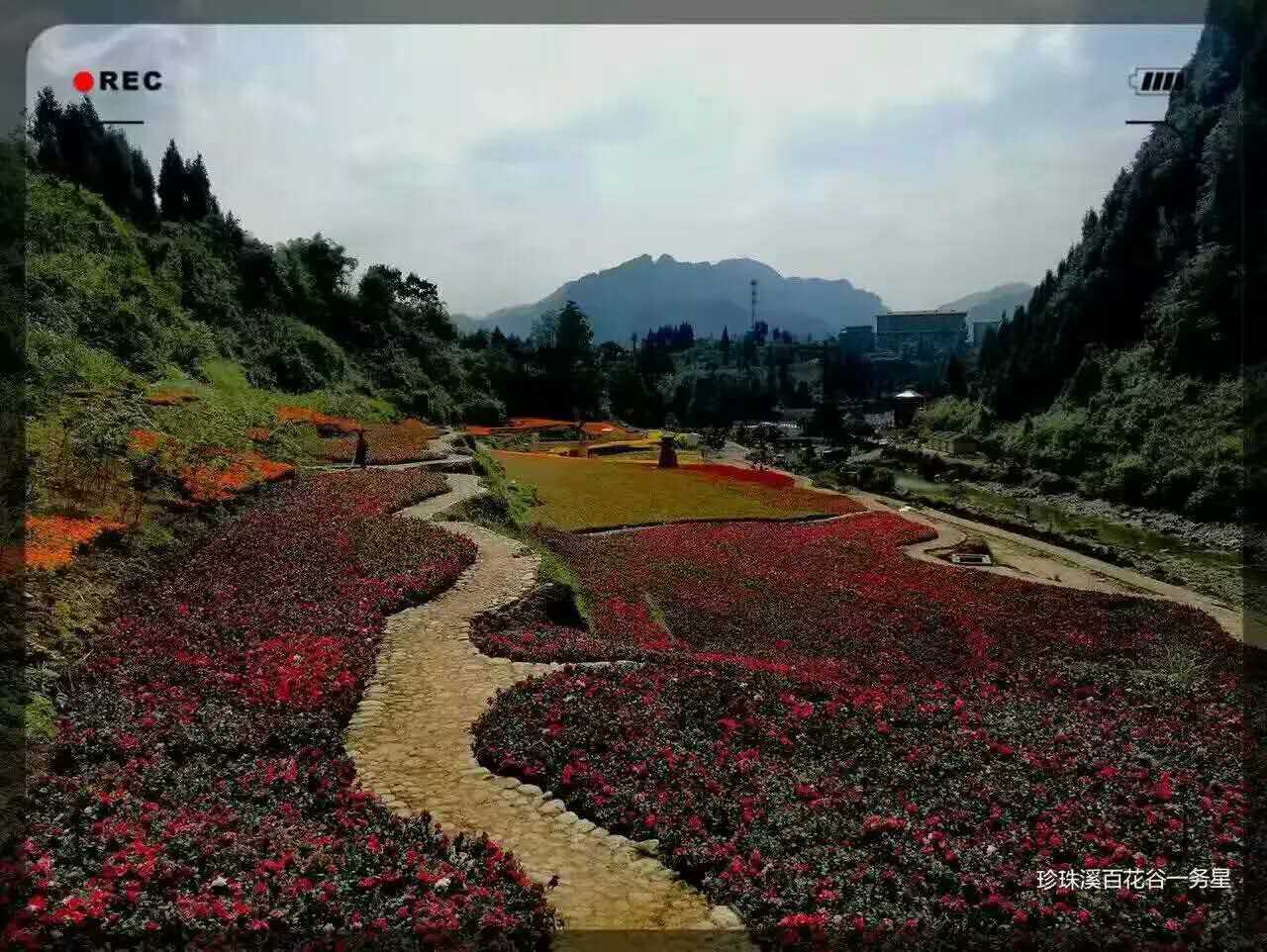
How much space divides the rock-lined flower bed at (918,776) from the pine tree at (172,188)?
56.3 meters

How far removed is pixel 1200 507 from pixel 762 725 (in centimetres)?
5770

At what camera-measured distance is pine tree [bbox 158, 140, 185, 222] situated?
181 feet

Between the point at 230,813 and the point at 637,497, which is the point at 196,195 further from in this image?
the point at 230,813

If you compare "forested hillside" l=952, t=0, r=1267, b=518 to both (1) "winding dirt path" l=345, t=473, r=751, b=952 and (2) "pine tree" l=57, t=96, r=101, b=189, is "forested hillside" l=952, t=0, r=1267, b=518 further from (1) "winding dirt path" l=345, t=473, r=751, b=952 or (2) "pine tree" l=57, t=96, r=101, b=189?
(2) "pine tree" l=57, t=96, r=101, b=189

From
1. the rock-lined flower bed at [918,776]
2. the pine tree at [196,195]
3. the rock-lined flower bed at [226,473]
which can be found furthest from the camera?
the pine tree at [196,195]

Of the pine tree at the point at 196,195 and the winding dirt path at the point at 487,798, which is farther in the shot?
the pine tree at the point at 196,195

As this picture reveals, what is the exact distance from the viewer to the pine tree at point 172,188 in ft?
181

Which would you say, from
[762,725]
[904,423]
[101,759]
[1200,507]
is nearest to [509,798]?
[762,725]

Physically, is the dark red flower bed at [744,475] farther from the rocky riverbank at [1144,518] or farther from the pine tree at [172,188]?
the pine tree at [172,188]

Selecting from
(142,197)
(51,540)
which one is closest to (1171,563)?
(51,540)

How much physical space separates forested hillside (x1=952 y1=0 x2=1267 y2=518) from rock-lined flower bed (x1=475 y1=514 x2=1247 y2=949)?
159ft

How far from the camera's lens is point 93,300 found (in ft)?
101

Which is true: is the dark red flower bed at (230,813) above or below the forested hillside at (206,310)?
below

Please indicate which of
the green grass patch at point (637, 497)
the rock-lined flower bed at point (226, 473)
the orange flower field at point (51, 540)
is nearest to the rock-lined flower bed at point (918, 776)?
the orange flower field at point (51, 540)
